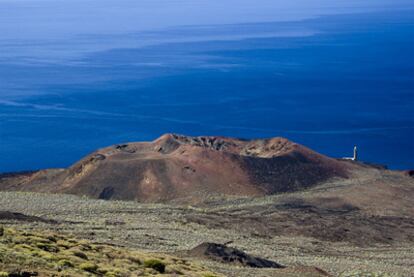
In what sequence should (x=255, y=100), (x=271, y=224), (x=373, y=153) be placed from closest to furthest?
(x=271, y=224), (x=373, y=153), (x=255, y=100)

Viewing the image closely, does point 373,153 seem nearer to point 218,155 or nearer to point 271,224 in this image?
point 218,155

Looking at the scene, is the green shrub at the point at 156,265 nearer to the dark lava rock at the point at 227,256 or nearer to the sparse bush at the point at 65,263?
the sparse bush at the point at 65,263

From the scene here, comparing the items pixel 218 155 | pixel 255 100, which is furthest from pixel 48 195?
pixel 255 100

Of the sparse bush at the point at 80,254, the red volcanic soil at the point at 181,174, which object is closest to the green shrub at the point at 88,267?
the sparse bush at the point at 80,254

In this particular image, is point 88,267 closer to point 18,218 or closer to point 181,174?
point 18,218

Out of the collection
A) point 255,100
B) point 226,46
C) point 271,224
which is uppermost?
point 226,46
